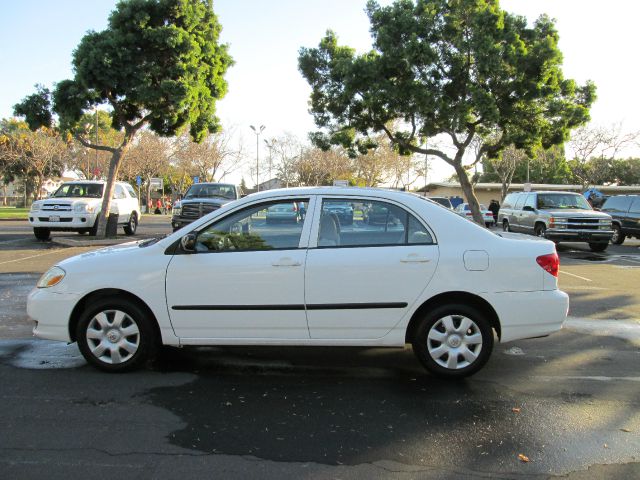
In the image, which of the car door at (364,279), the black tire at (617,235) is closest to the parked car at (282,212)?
the car door at (364,279)

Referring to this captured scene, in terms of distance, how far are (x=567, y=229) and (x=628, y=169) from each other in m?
56.1

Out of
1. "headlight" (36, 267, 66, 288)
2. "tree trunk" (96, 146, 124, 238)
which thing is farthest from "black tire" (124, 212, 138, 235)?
"headlight" (36, 267, 66, 288)

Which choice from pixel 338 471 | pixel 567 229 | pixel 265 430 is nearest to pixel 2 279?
pixel 265 430

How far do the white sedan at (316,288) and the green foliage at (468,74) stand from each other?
1600 centimetres

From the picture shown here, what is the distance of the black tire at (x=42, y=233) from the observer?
16.8 metres

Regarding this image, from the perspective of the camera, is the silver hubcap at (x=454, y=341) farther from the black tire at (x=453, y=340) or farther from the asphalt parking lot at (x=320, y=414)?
the asphalt parking lot at (x=320, y=414)

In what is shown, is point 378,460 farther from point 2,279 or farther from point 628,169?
point 628,169

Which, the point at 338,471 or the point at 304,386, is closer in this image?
the point at 338,471

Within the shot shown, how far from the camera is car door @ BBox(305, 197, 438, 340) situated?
449 cm

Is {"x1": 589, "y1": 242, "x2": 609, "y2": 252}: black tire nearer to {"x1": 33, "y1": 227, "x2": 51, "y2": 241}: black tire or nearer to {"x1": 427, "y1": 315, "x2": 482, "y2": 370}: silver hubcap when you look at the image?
{"x1": 427, "y1": 315, "x2": 482, "y2": 370}: silver hubcap

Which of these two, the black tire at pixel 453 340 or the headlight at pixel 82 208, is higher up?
the headlight at pixel 82 208

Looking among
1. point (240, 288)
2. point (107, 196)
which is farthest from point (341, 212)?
point (107, 196)

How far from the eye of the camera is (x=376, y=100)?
20906mm

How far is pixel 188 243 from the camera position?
15.0 feet
